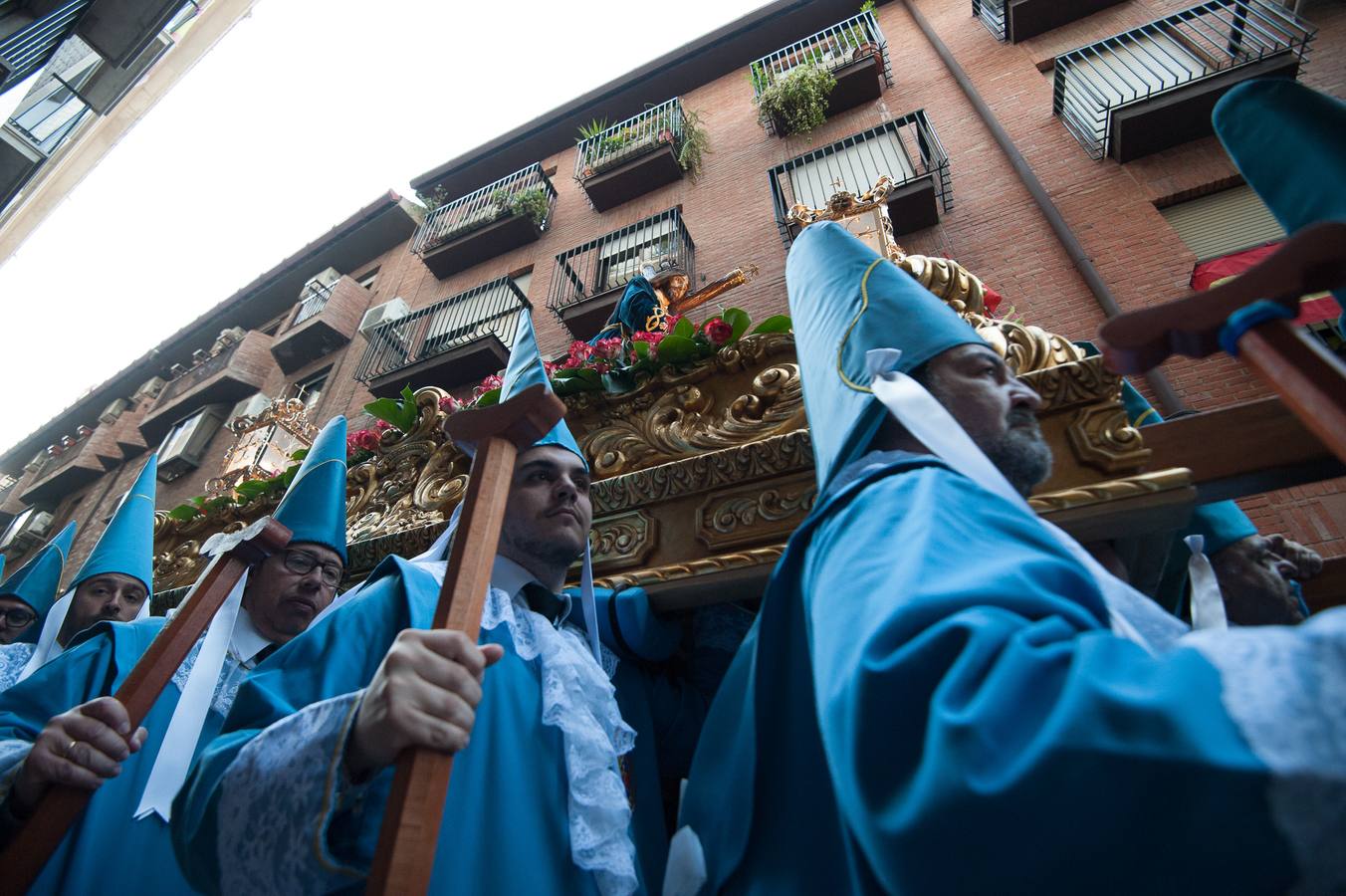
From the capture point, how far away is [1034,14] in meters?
7.17

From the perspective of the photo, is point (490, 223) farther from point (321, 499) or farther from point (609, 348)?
point (321, 499)

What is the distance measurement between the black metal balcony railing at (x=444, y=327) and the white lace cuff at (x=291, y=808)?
790cm

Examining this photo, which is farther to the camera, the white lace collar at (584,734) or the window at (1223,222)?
the window at (1223,222)

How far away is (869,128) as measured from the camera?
295 inches

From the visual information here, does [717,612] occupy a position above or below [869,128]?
below

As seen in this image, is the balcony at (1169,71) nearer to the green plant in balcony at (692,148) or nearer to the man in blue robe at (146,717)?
the green plant in balcony at (692,148)

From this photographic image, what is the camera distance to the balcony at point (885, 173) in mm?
5770

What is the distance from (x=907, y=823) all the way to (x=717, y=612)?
62.7 inches

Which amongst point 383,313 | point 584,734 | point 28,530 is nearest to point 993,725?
point 584,734

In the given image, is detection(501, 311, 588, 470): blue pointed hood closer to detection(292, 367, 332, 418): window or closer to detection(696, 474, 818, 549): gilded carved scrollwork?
detection(696, 474, 818, 549): gilded carved scrollwork

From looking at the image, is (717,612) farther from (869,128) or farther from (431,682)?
(869,128)

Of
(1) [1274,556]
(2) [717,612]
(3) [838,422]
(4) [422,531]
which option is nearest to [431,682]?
(3) [838,422]

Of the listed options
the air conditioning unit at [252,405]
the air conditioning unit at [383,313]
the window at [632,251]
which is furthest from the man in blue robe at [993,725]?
the air conditioning unit at [252,405]

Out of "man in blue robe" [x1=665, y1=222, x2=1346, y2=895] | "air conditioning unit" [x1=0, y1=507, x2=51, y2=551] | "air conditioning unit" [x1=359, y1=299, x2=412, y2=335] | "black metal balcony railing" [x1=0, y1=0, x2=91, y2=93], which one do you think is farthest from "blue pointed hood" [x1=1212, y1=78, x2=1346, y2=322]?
"air conditioning unit" [x1=0, y1=507, x2=51, y2=551]
